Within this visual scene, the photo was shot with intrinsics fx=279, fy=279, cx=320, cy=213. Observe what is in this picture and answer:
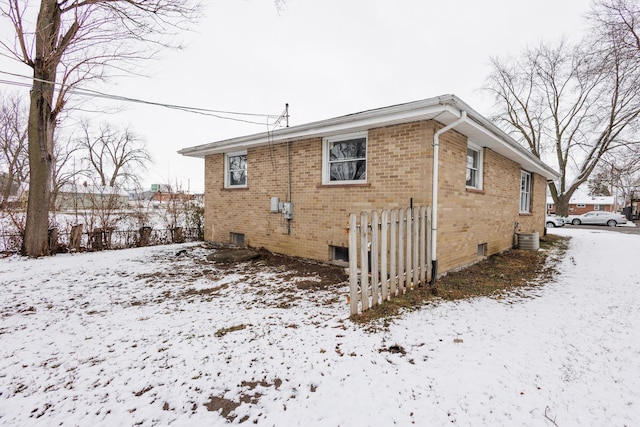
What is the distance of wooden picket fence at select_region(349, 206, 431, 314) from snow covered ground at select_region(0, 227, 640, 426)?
1.54 ft

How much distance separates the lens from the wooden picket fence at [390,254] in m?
3.60

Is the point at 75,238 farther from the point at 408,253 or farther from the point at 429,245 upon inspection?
the point at 429,245

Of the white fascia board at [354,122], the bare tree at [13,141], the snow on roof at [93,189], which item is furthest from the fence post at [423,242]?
the bare tree at [13,141]

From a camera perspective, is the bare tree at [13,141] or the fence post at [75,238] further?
the bare tree at [13,141]

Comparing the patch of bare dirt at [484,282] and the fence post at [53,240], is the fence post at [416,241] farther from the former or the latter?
the fence post at [53,240]

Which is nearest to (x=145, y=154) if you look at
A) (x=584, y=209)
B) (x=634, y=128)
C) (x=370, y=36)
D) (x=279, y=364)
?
(x=370, y=36)

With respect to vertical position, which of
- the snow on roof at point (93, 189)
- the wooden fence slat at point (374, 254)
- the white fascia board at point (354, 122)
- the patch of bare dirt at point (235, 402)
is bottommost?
the patch of bare dirt at point (235, 402)

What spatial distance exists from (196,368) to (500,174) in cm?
885

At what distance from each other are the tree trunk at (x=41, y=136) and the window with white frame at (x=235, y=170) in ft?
14.9

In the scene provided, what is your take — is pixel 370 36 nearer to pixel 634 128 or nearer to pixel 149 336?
pixel 149 336

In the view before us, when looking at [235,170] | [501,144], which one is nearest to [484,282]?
[501,144]

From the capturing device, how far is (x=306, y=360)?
8.75ft

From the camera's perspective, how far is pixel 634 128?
15609 millimetres

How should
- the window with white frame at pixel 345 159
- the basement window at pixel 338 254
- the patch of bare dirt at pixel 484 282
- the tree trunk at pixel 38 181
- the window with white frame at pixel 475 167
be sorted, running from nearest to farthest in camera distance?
the patch of bare dirt at pixel 484 282, the window with white frame at pixel 345 159, the basement window at pixel 338 254, the window with white frame at pixel 475 167, the tree trunk at pixel 38 181
